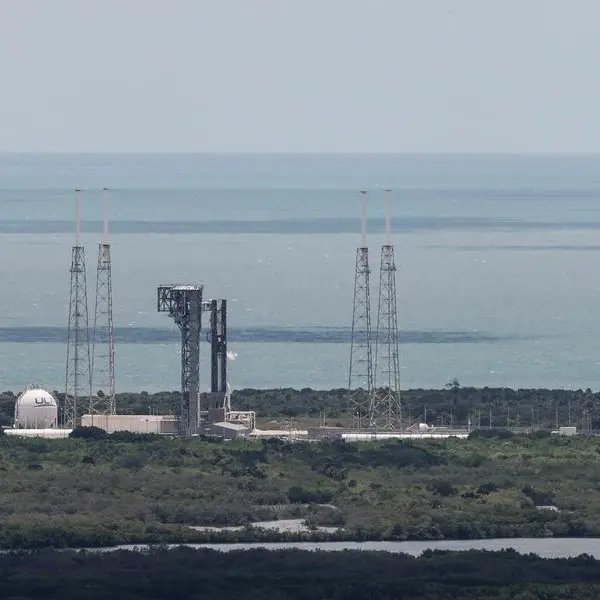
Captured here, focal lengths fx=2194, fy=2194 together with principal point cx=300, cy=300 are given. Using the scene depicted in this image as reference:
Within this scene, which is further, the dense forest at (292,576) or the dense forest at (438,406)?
the dense forest at (438,406)

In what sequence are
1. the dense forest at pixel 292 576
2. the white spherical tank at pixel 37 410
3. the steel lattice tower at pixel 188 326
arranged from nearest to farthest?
the dense forest at pixel 292 576 < the steel lattice tower at pixel 188 326 < the white spherical tank at pixel 37 410

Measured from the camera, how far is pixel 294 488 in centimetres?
5872

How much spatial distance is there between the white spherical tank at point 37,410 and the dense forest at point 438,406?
2771 millimetres

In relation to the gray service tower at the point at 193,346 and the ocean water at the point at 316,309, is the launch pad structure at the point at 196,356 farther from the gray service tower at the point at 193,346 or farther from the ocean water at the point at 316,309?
the ocean water at the point at 316,309

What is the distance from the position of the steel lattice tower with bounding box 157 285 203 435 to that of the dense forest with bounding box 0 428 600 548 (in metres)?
1.59

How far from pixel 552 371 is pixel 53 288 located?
52.0m

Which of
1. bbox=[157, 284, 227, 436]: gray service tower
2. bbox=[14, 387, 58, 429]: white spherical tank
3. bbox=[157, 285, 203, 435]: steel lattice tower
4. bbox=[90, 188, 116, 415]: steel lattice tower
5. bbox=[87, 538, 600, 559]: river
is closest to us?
bbox=[87, 538, 600, 559]: river

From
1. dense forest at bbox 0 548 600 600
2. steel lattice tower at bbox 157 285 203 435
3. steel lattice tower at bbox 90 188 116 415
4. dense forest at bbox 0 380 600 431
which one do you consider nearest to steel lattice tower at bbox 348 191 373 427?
dense forest at bbox 0 380 600 431

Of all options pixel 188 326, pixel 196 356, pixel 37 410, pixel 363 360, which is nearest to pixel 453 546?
pixel 196 356

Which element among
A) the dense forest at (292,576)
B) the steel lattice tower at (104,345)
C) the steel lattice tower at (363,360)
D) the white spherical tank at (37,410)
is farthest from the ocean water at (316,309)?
the dense forest at (292,576)

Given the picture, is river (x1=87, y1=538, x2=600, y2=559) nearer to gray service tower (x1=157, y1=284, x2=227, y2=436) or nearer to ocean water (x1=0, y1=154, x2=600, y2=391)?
gray service tower (x1=157, y1=284, x2=227, y2=436)

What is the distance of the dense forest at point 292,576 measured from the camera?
144 feet

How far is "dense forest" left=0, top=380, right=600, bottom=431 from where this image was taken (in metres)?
75.5

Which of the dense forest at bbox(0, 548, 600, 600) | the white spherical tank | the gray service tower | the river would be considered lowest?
the dense forest at bbox(0, 548, 600, 600)
